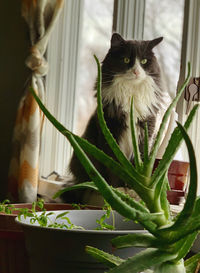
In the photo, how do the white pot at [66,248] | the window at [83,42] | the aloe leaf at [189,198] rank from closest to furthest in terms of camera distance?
the aloe leaf at [189,198], the white pot at [66,248], the window at [83,42]

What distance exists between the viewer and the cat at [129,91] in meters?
1.60

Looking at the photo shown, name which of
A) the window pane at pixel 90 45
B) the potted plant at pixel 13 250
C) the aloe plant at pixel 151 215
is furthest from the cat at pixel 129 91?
the aloe plant at pixel 151 215

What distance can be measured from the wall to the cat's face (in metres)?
1.05

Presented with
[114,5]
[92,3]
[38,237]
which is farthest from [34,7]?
[38,237]

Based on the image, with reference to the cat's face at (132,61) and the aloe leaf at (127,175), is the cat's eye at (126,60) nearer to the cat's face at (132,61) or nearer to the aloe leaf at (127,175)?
the cat's face at (132,61)

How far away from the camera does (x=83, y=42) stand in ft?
7.76

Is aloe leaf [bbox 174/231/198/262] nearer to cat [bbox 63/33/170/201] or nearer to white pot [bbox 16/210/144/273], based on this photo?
white pot [bbox 16/210/144/273]

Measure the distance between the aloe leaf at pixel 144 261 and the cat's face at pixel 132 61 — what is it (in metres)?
1.22

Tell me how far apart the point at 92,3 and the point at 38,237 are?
6.15 feet

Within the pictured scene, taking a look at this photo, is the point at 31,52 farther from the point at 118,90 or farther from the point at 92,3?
the point at 118,90

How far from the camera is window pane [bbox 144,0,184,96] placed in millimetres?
1626

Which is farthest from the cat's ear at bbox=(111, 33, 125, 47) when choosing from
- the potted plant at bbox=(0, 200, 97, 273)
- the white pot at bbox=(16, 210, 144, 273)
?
the white pot at bbox=(16, 210, 144, 273)

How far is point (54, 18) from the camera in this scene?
2.30 m

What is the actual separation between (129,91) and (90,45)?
69 cm
